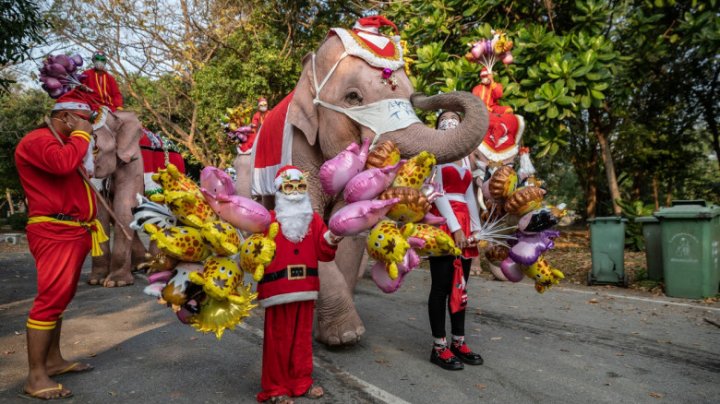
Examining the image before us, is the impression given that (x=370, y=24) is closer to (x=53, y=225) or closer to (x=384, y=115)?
(x=384, y=115)

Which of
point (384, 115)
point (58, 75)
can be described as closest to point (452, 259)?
point (384, 115)

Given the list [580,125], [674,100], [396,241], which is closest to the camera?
[396,241]

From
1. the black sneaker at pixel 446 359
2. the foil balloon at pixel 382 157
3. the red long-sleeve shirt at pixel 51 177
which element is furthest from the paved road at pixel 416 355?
the foil balloon at pixel 382 157

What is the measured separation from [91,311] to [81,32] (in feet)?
49.9

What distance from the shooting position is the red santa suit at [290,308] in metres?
3.11

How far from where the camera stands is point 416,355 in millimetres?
4164

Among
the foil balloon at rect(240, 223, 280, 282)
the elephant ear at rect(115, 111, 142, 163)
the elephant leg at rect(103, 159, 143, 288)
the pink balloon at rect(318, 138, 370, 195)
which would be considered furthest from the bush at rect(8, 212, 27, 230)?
the pink balloon at rect(318, 138, 370, 195)

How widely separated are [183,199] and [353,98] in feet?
6.41

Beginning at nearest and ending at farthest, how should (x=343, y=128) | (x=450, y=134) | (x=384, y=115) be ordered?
(x=450, y=134) → (x=384, y=115) → (x=343, y=128)

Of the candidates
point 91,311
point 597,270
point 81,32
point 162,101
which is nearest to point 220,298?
point 91,311

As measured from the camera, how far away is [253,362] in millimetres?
3914

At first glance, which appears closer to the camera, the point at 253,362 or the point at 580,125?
the point at 253,362

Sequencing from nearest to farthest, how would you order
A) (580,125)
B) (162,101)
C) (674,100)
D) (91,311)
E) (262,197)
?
(262,197)
(91,311)
(674,100)
(580,125)
(162,101)

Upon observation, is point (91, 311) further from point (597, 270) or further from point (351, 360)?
point (597, 270)
